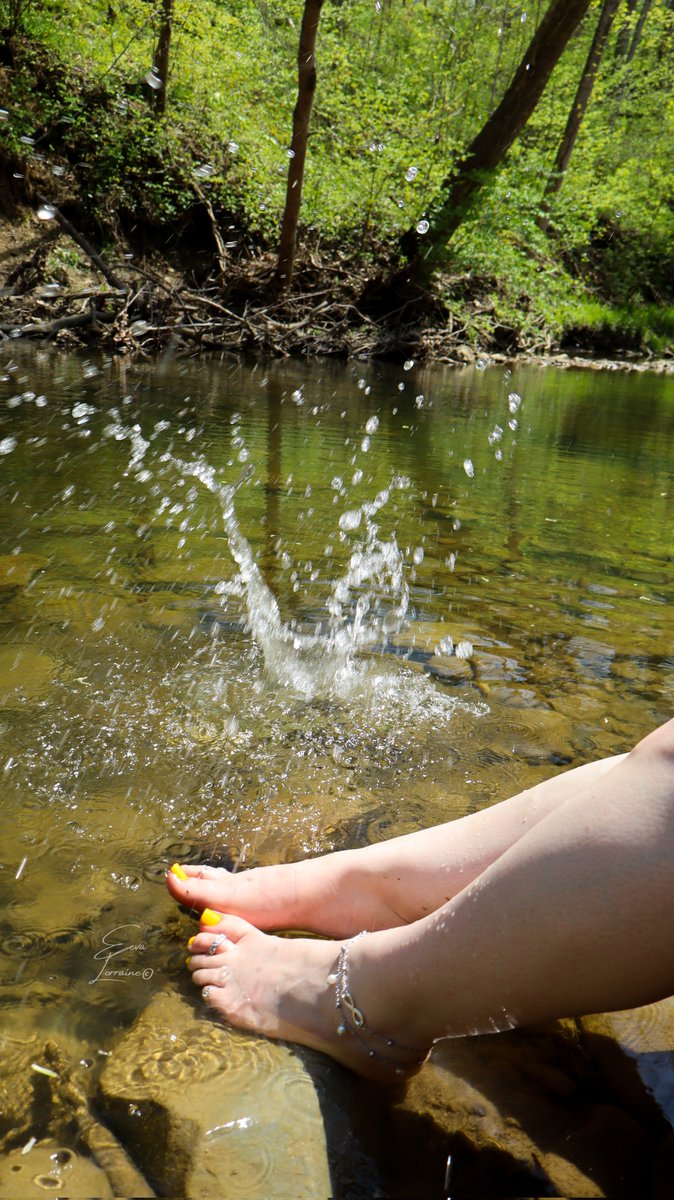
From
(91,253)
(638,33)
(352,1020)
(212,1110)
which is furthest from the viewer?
(638,33)

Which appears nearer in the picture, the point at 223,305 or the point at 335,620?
the point at 335,620

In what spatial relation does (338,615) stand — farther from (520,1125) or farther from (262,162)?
(262,162)

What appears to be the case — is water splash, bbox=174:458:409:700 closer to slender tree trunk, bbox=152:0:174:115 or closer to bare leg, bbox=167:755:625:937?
bare leg, bbox=167:755:625:937

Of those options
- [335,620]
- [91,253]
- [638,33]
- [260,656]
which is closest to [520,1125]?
[260,656]

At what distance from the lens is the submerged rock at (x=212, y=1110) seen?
41.2 inches

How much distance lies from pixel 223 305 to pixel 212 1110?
43.7 feet

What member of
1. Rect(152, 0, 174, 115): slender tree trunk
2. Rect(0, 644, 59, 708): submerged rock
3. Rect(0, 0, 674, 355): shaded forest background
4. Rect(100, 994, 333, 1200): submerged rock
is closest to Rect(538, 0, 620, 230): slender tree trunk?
Rect(0, 0, 674, 355): shaded forest background

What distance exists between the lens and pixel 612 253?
23.4 m

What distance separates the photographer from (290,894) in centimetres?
159

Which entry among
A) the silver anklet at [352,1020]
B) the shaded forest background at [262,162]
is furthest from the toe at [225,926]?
the shaded forest background at [262,162]

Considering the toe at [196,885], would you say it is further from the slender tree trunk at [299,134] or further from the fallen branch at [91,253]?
the fallen branch at [91,253]

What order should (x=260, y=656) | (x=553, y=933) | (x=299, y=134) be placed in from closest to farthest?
(x=553, y=933) < (x=260, y=656) < (x=299, y=134)

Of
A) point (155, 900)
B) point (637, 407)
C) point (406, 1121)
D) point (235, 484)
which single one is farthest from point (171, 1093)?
point (637, 407)

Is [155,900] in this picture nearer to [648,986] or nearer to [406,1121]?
[406,1121]
